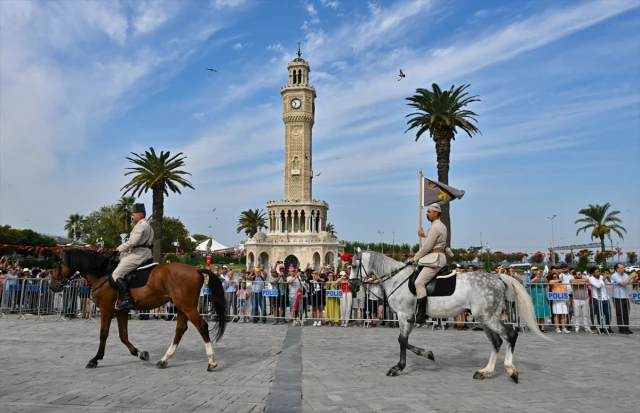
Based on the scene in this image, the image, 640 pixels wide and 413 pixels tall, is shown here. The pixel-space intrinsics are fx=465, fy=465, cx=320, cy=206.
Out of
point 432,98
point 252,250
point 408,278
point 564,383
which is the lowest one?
point 564,383

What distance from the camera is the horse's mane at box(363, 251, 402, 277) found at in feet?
28.5

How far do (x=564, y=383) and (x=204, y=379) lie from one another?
5578mm

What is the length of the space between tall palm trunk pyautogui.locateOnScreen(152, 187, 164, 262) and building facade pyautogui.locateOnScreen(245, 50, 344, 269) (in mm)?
36964

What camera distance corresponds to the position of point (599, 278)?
14.1 metres

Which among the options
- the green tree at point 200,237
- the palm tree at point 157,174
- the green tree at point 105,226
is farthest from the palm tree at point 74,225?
the palm tree at point 157,174

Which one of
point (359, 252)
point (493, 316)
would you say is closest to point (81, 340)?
point (359, 252)

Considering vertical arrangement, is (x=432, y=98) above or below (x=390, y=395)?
above

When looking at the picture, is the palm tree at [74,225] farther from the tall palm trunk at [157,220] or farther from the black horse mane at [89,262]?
the black horse mane at [89,262]

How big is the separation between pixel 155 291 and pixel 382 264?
13.8 ft

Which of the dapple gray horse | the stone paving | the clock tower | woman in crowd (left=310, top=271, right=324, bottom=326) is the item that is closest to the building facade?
the clock tower

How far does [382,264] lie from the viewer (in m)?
8.78

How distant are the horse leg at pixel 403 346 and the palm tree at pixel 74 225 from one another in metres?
86.9

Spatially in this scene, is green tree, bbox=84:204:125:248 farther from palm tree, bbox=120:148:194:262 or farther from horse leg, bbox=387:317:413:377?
horse leg, bbox=387:317:413:377

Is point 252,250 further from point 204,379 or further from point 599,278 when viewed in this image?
point 204,379
